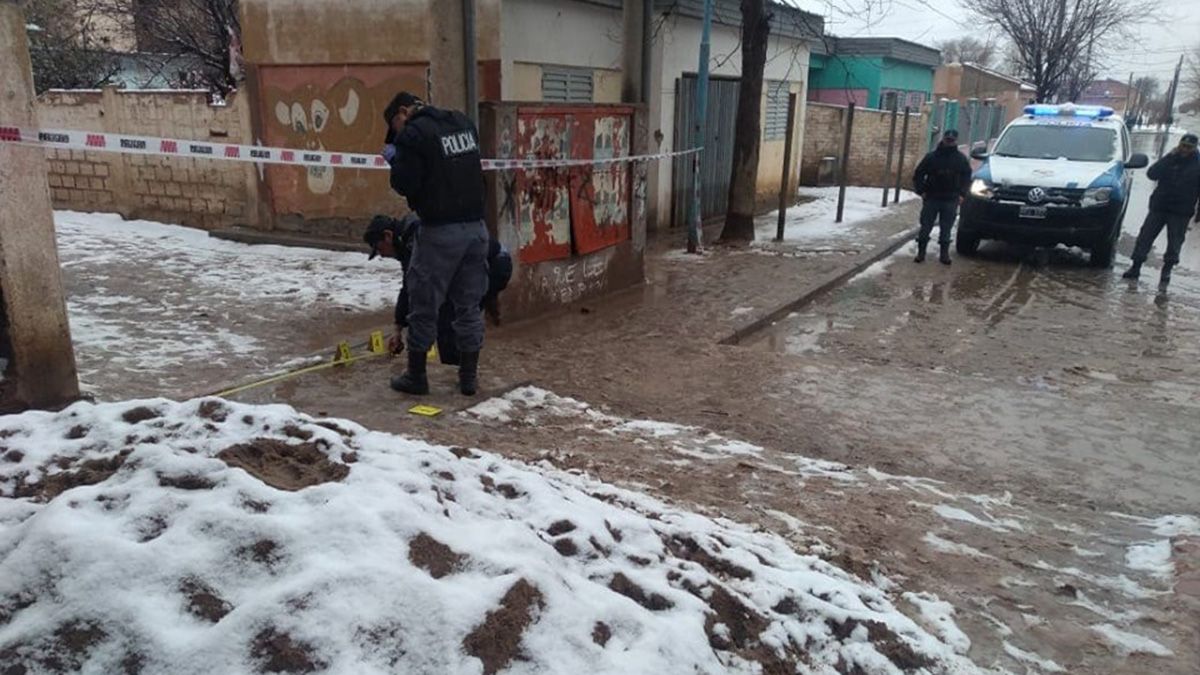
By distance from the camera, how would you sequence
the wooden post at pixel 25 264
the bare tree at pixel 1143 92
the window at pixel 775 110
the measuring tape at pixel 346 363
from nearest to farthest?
the wooden post at pixel 25 264 < the measuring tape at pixel 346 363 < the window at pixel 775 110 < the bare tree at pixel 1143 92

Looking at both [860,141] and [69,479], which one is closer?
[69,479]

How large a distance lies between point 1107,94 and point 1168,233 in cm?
7282

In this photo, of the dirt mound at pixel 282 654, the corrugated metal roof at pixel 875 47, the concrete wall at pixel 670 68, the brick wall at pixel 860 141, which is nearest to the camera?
the dirt mound at pixel 282 654

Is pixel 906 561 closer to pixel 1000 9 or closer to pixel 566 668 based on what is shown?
pixel 566 668

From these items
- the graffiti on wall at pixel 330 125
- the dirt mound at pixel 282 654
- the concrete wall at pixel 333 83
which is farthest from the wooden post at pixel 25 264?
→ the graffiti on wall at pixel 330 125

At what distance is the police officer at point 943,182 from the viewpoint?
37.1 ft

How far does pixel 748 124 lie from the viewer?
39.3 ft

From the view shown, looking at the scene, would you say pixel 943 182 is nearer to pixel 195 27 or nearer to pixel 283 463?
pixel 283 463

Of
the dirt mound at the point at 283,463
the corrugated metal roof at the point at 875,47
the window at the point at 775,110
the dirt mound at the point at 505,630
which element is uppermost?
the corrugated metal roof at the point at 875,47

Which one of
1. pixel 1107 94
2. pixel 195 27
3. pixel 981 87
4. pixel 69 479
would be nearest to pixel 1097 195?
pixel 69 479

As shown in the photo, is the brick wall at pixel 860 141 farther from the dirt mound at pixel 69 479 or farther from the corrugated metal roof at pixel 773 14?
the dirt mound at pixel 69 479

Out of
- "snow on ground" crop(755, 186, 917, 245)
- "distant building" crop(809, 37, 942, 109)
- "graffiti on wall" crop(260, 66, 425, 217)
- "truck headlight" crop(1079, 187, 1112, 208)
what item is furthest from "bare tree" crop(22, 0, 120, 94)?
"distant building" crop(809, 37, 942, 109)

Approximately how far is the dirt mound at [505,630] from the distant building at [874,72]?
24073 millimetres

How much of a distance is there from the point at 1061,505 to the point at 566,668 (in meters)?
3.31
